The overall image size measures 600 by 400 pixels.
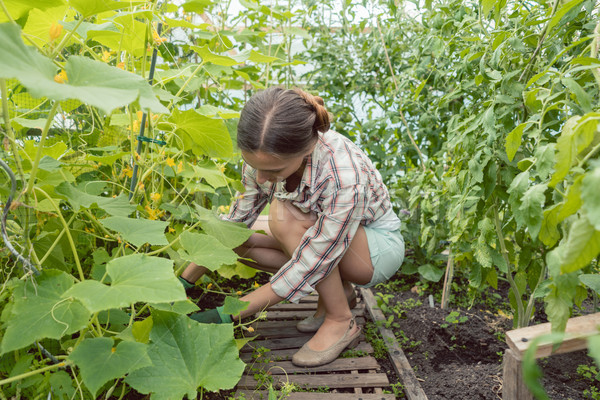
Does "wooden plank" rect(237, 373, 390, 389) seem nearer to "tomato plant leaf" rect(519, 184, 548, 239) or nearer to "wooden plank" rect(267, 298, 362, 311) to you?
"wooden plank" rect(267, 298, 362, 311)

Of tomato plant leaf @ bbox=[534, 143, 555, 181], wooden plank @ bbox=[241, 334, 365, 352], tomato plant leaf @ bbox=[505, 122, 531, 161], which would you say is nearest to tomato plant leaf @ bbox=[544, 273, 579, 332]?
tomato plant leaf @ bbox=[534, 143, 555, 181]

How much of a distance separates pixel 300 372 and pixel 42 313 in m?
1.04

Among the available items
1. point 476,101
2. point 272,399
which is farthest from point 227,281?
point 476,101

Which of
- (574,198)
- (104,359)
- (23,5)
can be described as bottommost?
(104,359)

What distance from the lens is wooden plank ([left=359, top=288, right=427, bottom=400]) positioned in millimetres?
1608

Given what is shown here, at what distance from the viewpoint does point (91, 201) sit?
1177 mm

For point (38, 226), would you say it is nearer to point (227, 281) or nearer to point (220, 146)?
point (220, 146)

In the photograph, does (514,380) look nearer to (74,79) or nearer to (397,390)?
(397,390)

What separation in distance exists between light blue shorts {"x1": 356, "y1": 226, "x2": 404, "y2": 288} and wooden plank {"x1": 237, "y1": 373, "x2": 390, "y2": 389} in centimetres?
41

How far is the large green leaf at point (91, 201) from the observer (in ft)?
3.70

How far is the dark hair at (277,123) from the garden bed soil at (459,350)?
822mm

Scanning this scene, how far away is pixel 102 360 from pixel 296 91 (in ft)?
3.39

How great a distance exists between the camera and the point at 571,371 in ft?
5.69

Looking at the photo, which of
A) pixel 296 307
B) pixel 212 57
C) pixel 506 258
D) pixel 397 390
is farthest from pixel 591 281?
pixel 296 307
